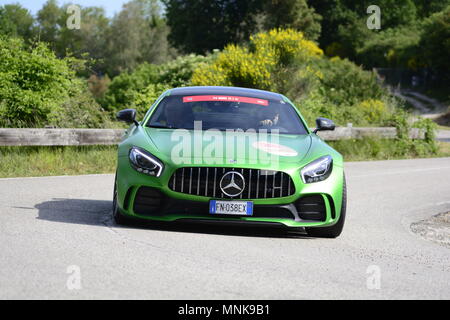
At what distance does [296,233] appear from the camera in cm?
862

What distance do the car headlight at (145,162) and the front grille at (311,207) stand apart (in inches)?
54.5

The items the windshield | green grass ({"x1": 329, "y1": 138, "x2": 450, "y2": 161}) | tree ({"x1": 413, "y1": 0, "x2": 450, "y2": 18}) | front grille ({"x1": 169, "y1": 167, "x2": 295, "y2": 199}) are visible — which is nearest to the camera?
front grille ({"x1": 169, "y1": 167, "x2": 295, "y2": 199})

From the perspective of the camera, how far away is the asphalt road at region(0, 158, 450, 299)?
554cm

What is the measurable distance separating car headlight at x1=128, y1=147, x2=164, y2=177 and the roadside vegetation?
645cm

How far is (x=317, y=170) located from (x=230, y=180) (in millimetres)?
904

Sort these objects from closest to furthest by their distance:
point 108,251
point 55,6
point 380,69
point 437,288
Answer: point 437,288
point 108,251
point 380,69
point 55,6

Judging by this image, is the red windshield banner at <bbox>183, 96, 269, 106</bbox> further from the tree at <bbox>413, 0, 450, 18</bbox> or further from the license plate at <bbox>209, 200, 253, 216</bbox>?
the tree at <bbox>413, 0, 450, 18</bbox>

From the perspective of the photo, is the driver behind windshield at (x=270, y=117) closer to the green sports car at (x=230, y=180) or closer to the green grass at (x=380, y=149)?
→ the green sports car at (x=230, y=180)

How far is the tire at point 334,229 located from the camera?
811 cm

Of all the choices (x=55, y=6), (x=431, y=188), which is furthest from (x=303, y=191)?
(x=55, y=6)

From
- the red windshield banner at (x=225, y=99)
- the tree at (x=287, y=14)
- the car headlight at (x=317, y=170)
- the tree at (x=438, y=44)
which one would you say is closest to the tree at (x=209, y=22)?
the tree at (x=287, y=14)

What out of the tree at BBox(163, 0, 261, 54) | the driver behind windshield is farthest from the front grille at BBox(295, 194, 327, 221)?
the tree at BBox(163, 0, 261, 54)

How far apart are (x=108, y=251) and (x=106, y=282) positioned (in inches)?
48.8

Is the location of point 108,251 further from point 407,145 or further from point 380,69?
point 380,69
